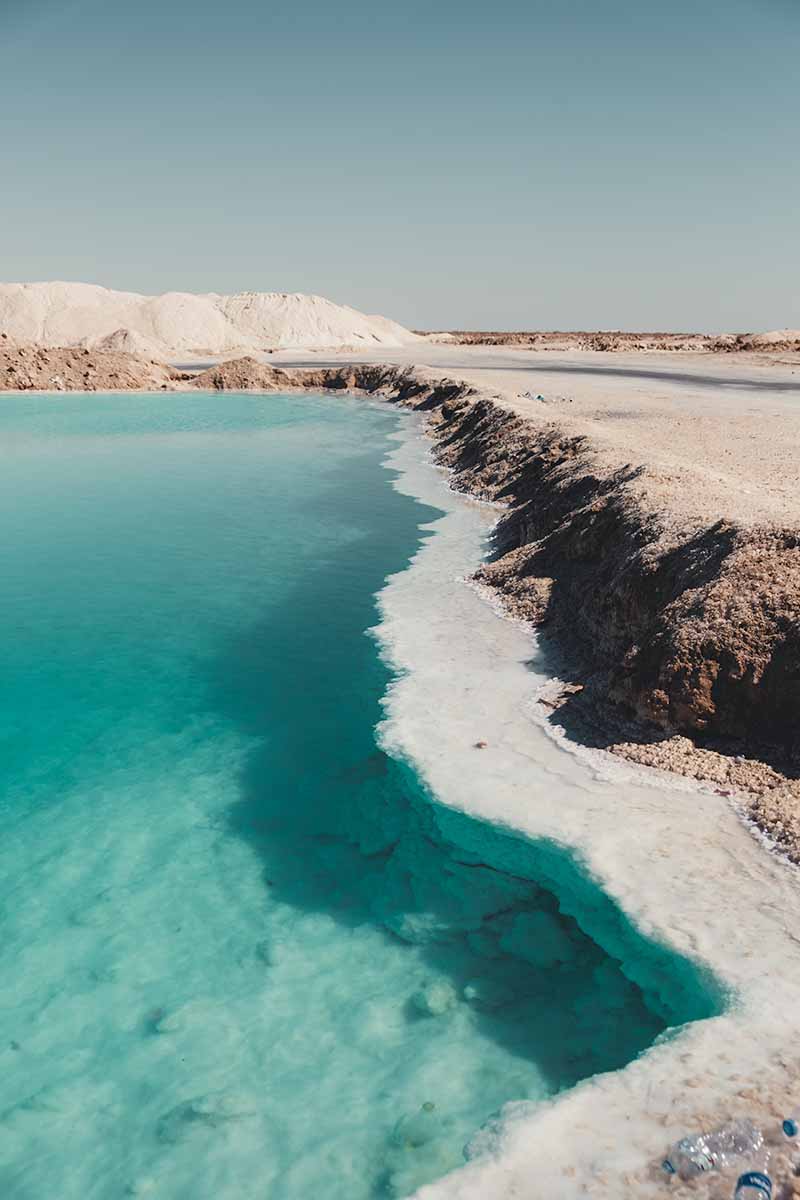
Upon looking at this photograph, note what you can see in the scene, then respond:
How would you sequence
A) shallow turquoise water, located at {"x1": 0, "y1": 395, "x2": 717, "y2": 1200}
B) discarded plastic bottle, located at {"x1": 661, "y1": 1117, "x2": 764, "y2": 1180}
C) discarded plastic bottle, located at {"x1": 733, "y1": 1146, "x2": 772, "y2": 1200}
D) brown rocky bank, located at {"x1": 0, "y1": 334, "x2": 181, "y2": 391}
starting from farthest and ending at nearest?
brown rocky bank, located at {"x1": 0, "y1": 334, "x2": 181, "y2": 391}
shallow turquoise water, located at {"x1": 0, "y1": 395, "x2": 717, "y2": 1200}
discarded plastic bottle, located at {"x1": 661, "y1": 1117, "x2": 764, "y2": 1180}
discarded plastic bottle, located at {"x1": 733, "y1": 1146, "x2": 772, "y2": 1200}

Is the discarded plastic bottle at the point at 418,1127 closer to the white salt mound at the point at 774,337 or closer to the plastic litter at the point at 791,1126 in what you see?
the plastic litter at the point at 791,1126

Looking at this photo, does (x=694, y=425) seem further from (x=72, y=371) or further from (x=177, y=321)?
(x=177, y=321)

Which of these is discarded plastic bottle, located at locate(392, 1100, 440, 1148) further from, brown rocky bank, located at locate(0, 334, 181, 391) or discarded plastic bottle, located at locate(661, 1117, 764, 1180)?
brown rocky bank, located at locate(0, 334, 181, 391)

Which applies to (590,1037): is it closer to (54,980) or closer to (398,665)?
(54,980)

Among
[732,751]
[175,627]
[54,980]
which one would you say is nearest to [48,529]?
[175,627]

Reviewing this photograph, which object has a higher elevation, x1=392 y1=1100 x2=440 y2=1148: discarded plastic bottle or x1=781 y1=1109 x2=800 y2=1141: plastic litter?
x1=781 y1=1109 x2=800 y2=1141: plastic litter

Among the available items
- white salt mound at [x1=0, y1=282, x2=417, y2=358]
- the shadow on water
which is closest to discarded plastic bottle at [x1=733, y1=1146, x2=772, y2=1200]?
the shadow on water

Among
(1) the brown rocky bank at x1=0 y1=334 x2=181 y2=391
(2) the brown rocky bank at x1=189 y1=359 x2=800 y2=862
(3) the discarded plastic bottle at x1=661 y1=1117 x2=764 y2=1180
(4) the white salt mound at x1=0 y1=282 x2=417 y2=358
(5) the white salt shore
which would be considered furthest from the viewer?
(4) the white salt mound at x1=0 y1=282 x2=417 y2=358

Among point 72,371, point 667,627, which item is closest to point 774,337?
point 72,371
